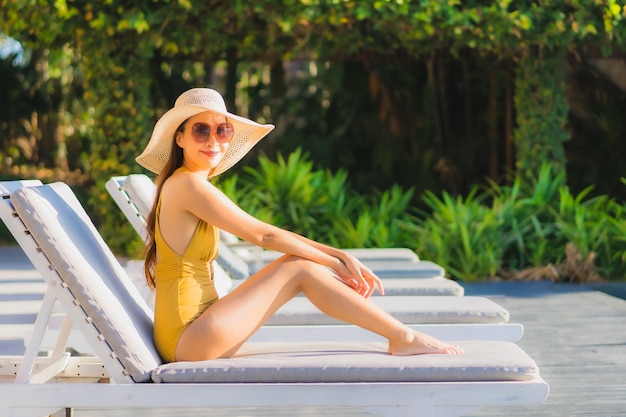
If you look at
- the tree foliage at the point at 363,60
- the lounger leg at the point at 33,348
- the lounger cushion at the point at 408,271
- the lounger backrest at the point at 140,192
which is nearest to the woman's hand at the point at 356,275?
the lounger leg at the point at 33,348

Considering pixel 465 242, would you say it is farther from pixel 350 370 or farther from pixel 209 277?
pixel 350 370

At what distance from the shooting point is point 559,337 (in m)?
6.67

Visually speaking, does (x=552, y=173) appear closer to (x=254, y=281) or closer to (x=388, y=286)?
(x=388, y=286)

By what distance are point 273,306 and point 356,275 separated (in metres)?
0.33

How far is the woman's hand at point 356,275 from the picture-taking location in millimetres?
3869

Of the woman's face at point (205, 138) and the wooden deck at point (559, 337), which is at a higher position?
the woman's face at point (205, 138)

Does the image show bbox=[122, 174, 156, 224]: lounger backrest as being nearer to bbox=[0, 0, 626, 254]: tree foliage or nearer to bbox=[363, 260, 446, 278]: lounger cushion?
bbox=[363, 260, 446, 278]: lounger cushion

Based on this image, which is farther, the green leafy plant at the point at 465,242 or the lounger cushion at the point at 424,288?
the green leafy plant at the point at 465,242

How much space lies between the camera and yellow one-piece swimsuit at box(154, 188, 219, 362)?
12.7ft

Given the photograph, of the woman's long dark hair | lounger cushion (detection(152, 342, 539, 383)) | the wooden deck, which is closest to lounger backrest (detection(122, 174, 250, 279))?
the wooden deck

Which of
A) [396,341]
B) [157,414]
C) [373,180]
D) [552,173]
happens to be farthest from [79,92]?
[396,341]

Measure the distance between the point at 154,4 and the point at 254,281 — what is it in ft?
22.7

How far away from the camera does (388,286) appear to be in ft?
20.7

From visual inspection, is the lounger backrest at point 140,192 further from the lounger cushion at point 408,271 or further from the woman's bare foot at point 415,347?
the woman's bare foot at point 415,347
